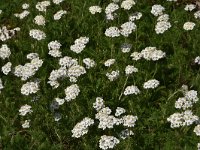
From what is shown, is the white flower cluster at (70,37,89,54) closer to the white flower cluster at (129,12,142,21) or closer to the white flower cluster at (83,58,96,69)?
the white flower cluster at (83,58,96,69)

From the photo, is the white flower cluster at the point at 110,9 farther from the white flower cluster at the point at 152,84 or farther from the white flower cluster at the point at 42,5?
the white flower cluster at the point at 152,84

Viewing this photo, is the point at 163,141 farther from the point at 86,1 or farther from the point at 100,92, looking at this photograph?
the point at 86,1

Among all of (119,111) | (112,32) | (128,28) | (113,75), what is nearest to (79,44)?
(112,32)

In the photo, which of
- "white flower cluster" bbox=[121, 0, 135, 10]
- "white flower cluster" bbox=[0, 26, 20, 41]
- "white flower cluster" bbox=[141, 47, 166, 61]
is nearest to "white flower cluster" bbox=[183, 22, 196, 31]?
"white flower cluster" bbox=[141, 47, 166, 61]

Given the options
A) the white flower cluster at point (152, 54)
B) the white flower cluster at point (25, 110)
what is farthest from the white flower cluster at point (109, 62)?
the white flower cluster at point (25, 110)

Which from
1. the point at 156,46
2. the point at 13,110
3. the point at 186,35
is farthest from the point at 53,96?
the point at 186,35

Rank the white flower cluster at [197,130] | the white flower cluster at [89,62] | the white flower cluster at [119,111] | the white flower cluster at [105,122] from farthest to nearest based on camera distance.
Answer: the white flower cluster at [89,62]
the white flower cluster at [119,111]
the white flower cluster at [105,122]
the white flower cluster at [197,130]
